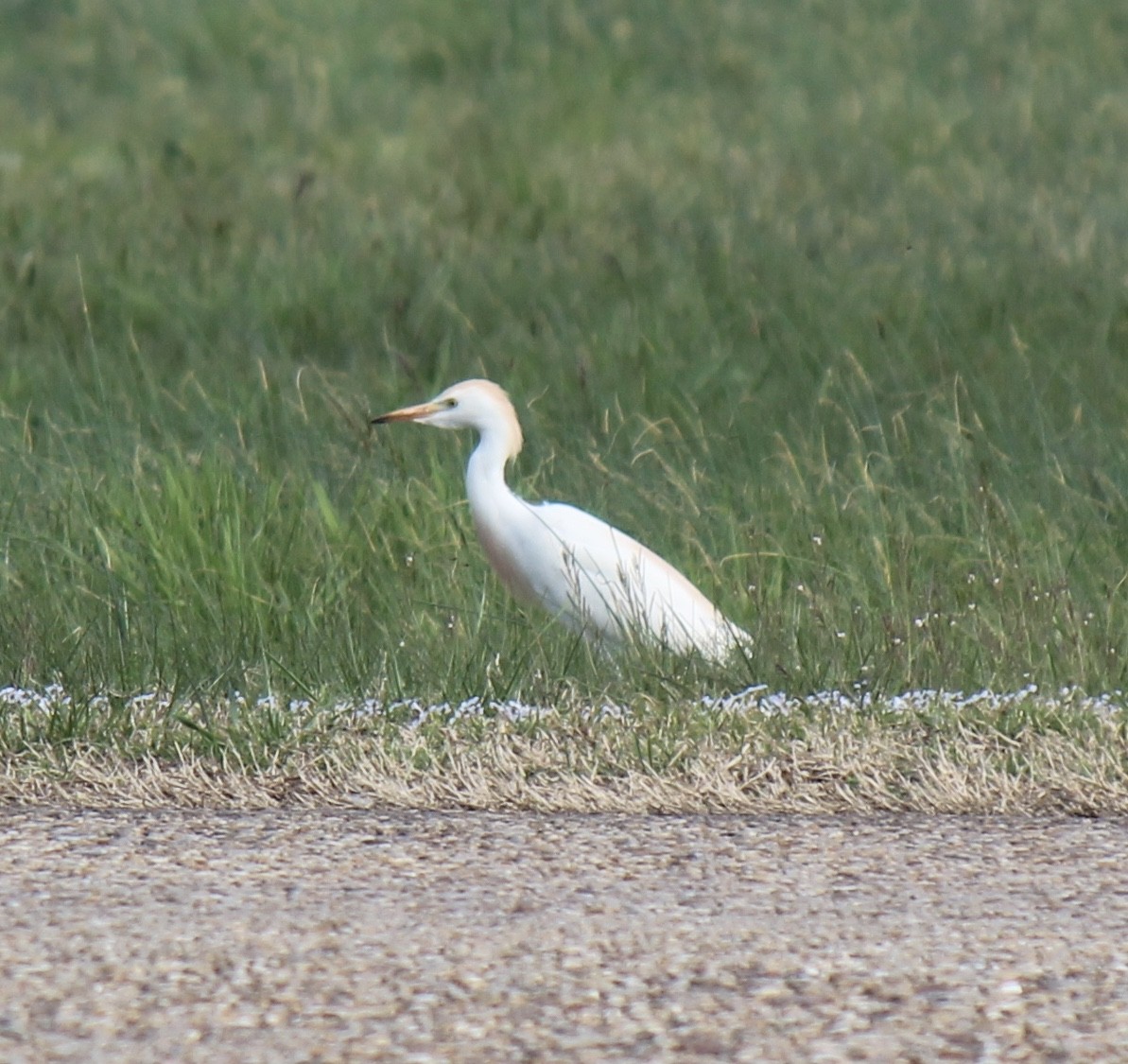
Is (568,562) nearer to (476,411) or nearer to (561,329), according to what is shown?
(476,411)

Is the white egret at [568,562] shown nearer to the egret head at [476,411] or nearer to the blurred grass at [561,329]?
the egret head at [476,411]

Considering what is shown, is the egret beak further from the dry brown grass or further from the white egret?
the dry brown grass

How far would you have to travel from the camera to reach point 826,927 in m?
3.82

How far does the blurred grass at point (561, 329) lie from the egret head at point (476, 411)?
1.29 feet

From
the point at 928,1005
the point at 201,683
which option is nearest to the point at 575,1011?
the point at 928,1005

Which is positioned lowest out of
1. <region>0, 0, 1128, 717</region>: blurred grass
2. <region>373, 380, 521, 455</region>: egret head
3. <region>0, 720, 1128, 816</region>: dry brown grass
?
<region>0, 0, 1128, 717</region>: blurred grass

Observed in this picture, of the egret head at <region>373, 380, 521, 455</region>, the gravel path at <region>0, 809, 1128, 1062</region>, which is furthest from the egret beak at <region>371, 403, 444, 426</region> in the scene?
the gravel path at <region>0, 809, 1128, 1062</region>

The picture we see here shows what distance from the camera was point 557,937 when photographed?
12.4 ft

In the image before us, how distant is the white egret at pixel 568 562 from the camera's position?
5.90 meters

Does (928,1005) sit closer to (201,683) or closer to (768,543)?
(201,683)

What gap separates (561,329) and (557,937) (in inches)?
247

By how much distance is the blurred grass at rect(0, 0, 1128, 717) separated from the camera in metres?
5.96

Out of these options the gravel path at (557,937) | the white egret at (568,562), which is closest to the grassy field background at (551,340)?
the white egret at (568,562)

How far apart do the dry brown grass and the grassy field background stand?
11 cm
